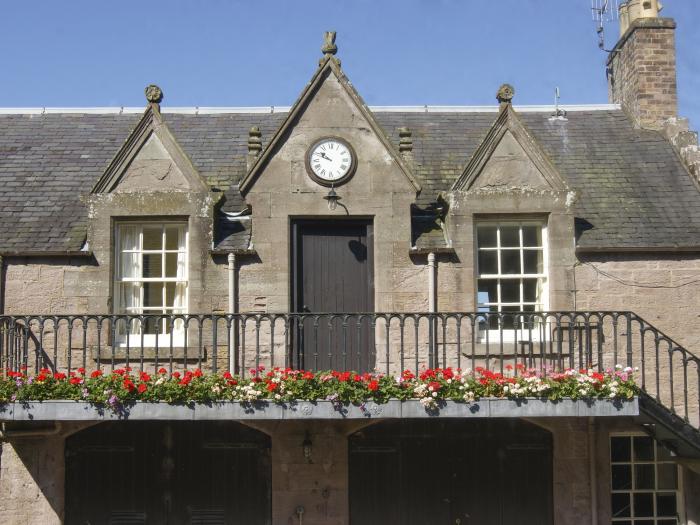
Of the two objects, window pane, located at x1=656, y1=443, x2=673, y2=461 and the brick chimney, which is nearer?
window pane, located at x1=656, y1=443, x2=673, y2=461

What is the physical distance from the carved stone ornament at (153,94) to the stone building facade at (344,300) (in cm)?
4

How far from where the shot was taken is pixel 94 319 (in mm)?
13836

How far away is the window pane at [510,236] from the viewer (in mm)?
14367

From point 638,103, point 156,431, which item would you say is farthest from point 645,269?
point 156,431

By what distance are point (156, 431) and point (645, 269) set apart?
7.62 meters

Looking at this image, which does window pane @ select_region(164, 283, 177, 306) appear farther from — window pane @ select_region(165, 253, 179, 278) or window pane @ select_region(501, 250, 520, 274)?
window pane @ select_region(501, 250, 520, 274)

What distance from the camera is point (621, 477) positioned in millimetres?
14016

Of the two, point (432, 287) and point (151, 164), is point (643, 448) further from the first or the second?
point (151, 164)

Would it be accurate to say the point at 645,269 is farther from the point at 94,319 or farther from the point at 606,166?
the point at 94,319

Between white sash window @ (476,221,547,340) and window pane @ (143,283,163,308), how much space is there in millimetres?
4728

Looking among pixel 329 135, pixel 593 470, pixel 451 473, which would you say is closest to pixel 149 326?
pixel 329 135

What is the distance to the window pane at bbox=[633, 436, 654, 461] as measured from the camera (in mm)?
14102

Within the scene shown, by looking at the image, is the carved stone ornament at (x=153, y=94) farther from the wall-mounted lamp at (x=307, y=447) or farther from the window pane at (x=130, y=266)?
the wall-mounted lamp at (x=307, y=447)

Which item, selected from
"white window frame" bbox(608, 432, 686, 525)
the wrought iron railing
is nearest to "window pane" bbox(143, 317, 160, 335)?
the wrought iron railing
